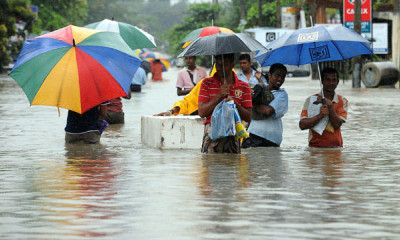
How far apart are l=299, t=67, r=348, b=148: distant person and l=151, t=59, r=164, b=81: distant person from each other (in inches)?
1499

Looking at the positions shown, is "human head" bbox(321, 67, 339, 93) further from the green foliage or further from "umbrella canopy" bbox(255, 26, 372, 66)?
the green foliage

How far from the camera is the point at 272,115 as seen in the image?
10938 millimetres

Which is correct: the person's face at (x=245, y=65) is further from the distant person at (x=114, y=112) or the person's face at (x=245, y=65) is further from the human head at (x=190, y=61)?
the distant person at (x=114, y=112)

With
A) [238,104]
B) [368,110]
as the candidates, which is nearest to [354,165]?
[238,104]

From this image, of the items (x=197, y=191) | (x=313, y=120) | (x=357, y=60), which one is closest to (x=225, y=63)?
(x=197, y=191)

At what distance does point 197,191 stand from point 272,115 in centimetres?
287

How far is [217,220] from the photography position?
673cm

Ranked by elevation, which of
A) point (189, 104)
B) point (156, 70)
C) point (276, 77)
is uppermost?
point (276, 77)

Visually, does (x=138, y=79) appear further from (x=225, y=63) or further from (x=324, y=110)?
(x=225, y=63)

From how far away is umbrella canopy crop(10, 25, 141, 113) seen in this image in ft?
37.4

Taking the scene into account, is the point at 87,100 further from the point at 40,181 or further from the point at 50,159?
the point at 40,181

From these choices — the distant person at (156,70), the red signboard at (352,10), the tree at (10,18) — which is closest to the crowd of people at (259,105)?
the red signboard at (352,10)

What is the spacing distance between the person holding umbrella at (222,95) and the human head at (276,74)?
4.31 feet

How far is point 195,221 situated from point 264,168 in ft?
11.5
